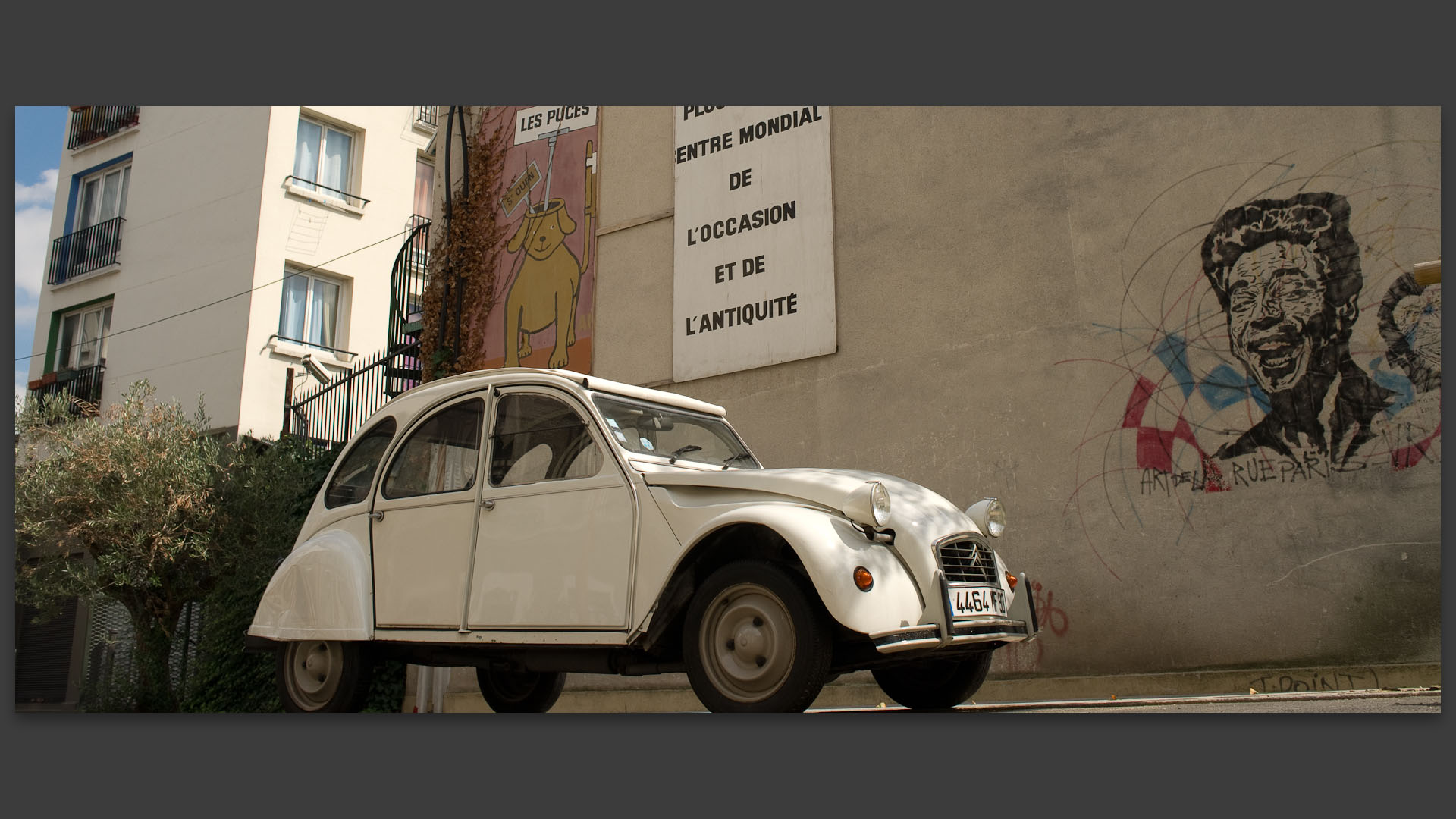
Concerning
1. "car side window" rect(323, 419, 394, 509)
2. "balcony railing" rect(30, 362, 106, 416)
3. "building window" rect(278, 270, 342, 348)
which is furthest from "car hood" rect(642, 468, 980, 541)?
"balcony railing" rect(30, 362, 106, 416)

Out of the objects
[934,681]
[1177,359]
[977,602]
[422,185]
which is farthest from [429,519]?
[422,185]

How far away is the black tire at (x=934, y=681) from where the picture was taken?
5109mm

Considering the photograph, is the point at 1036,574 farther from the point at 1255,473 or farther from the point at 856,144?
the point at 856,144

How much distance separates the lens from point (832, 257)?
9.65 m

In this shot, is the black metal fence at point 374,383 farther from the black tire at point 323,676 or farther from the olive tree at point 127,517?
the black tire at point 323,676

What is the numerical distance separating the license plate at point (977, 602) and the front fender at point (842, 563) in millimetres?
173

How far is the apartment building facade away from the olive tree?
9.70 feet

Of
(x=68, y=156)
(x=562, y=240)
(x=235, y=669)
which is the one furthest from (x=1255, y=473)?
(x=68, y=156)

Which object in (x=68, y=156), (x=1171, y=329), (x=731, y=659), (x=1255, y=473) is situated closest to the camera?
(x=731, y=659)

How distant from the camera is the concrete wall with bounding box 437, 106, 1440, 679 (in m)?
7.11

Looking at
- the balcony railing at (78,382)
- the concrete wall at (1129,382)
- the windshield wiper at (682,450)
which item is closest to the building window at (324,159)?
the balcony railing at (78,382)

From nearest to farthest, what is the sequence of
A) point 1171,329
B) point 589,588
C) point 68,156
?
point 589,588 → point 1171,329 → point 68,156

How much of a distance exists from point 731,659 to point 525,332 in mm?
8107

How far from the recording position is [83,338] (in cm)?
1594
